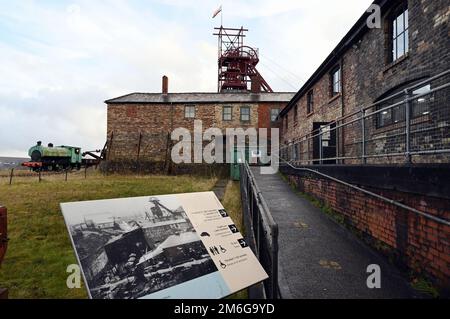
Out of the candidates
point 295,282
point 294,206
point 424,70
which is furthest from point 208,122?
point 295,282

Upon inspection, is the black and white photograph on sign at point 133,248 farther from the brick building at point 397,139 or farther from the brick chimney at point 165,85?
the brick chimney at point 165,85

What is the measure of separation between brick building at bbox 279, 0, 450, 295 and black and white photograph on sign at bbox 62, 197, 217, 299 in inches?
111

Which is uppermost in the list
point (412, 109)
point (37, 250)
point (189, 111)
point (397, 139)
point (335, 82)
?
point (189, 111)

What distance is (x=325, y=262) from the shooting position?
5.06m

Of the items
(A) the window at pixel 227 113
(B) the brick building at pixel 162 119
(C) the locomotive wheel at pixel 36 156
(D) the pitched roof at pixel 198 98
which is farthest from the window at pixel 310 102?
(C) the locomotive wheel at pixel 36 156

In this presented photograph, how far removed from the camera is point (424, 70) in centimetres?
676

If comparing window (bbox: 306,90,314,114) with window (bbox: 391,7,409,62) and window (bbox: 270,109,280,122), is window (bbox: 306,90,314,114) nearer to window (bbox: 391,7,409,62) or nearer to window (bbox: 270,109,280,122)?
window (bbox: 391,7,409,62)

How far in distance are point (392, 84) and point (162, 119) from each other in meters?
22.0

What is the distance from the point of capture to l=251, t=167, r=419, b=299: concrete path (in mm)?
4055

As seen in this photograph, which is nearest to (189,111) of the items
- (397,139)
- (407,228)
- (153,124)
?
(153,124)

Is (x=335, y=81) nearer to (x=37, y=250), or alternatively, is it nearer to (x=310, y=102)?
(x=310, y=102)

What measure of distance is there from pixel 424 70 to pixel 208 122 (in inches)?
832

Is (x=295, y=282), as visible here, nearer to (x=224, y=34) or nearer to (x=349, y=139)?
(x=349, y=139)

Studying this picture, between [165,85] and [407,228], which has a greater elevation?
[165,85]
